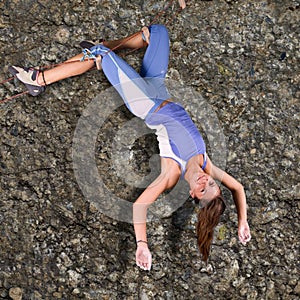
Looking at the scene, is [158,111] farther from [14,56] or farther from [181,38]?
[14,56]

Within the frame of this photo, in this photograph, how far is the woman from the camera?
301 cm

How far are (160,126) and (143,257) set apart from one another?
32.0 inches

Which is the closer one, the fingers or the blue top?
the blue top

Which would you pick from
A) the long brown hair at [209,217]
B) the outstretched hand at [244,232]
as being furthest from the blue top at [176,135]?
the outstretched hand at [244,232]

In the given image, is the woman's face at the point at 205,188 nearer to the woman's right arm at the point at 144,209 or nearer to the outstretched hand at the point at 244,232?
the woman's right arm at the point at 144,209

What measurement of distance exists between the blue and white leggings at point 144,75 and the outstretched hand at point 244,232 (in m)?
0.93

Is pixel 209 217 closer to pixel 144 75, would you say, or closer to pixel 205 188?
pixel 205 188

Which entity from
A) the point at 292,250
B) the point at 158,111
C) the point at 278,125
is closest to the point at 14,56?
the point at 158,111

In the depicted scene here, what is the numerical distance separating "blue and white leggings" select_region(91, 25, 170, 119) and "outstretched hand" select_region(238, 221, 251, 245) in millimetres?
927

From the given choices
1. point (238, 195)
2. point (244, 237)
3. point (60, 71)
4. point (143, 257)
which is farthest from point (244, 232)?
point (60, 71)

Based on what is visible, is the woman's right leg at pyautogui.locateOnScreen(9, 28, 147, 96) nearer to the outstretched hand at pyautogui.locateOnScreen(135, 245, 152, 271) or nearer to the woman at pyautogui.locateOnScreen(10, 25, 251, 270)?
the woman at pyautogui.locateOnScreen(10, 25, 251, 270)

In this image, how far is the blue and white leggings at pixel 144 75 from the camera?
3.23 meters

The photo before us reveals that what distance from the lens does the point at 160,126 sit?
3.23 metres

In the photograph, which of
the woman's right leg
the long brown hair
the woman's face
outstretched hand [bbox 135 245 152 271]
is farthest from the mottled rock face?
the woman's face
